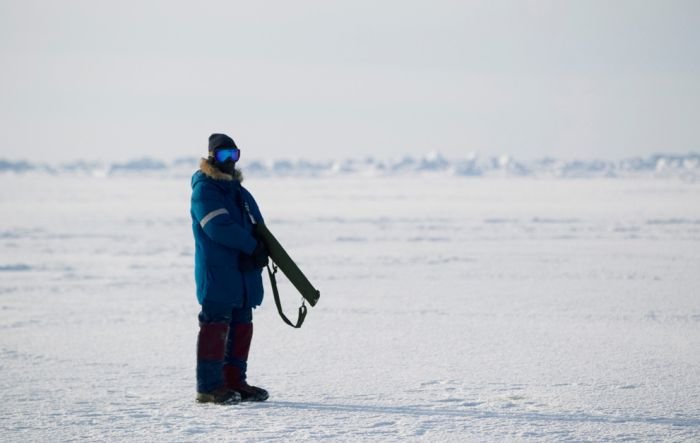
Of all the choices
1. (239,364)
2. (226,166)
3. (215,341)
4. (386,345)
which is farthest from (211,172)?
(386,345)

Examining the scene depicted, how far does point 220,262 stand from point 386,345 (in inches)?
79.0

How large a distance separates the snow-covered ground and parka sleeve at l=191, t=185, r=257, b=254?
85cm

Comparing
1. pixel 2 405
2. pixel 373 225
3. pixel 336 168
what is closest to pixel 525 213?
pixel 373 225

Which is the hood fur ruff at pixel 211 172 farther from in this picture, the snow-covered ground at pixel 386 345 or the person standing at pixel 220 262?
the snow-covered ground at pixel 386 345

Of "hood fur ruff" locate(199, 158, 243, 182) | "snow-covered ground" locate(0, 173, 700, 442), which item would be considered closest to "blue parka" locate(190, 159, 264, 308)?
"hood fur ruff" locate(199, 158, 243, 182)

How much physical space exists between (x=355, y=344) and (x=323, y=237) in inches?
353

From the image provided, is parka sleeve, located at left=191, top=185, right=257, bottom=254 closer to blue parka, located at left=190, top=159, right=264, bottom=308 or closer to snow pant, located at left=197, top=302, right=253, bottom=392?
blue parka, located at left=190, top=159, right=264, bottom=308

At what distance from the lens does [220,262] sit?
3.73 m

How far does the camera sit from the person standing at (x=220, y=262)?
12.0ft

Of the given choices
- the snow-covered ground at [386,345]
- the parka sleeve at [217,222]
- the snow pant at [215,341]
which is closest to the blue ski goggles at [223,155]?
the parka sleeve at [217,222]

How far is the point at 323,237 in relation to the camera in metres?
14.3

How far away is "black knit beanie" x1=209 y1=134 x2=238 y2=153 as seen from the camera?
12.3 ft

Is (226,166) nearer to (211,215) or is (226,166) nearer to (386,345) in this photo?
(211,215)

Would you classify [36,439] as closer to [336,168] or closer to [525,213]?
[525,213]
